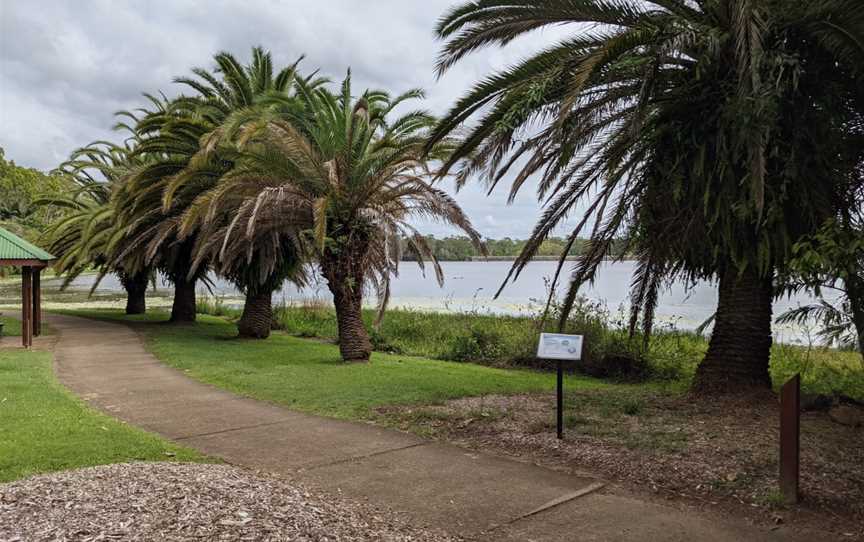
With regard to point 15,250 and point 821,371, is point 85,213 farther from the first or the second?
point 821,371

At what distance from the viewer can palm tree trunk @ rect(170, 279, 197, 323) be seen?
2109 cm

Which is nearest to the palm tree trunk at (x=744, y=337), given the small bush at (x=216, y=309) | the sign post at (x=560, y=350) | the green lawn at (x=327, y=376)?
the sign post at (x=560, y=350)

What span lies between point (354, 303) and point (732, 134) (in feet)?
27.5

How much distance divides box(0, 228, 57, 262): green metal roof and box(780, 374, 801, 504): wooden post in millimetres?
15313

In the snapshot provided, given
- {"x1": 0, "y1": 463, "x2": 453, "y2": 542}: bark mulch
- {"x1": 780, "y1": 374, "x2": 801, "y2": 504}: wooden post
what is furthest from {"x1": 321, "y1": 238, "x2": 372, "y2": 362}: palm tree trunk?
{"x1": 780, "y1": 374, "x2": 801, "y2": 504}: wooden post

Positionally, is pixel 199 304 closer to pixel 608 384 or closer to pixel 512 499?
pixel 608 384

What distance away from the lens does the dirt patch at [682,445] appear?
5047 millimetres

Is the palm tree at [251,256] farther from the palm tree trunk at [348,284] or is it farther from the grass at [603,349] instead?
the grass at [603,349]

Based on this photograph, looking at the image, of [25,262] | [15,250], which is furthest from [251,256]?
[15,250]

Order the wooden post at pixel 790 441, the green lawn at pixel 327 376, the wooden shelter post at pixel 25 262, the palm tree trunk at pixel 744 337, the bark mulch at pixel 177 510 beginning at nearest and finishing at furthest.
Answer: the bark mulch at pixel 177 510
the wooden post at pixel 790 441
the palm tree trunk at pixel 744 337
the green lawn at pixel 327 376
the wooden shelter post at pixel 25 262

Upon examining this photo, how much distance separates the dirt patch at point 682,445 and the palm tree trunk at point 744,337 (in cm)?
39

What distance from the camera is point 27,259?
1518 centimetres

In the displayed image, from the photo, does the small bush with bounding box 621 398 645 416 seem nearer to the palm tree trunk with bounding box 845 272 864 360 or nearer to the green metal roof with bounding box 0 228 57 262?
the palm tree trunk with bounding box 845 272 864 360

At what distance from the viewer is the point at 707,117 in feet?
24.3
